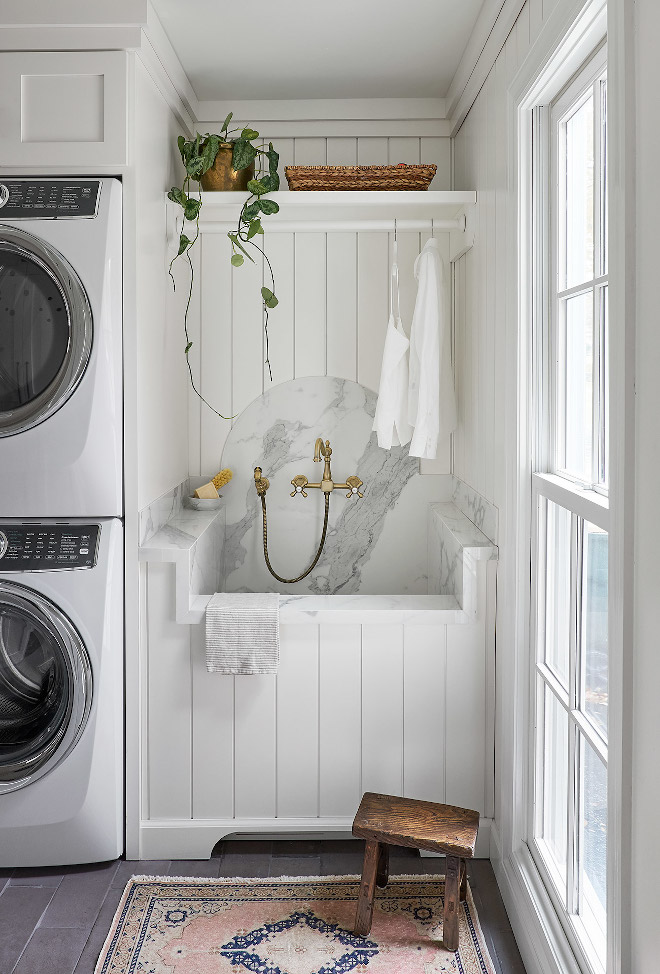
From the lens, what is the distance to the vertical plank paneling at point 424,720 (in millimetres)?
2367

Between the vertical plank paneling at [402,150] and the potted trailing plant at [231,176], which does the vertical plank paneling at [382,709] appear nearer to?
the potted trailing plant at [231,176]

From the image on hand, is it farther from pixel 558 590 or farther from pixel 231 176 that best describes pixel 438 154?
pixel 558 590

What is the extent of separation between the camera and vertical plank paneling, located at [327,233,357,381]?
3033mm

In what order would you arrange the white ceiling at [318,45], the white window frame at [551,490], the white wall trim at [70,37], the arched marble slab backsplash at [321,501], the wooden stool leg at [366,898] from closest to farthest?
the white window frame at [551,490] < the wooden stool leg at [366,898] < the white wall trim at [70,37] < the white ceiling at [318,45] < the arched marble slab backsplash at [321,501]

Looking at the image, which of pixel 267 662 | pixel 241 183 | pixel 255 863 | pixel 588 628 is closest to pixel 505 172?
pixel 241 183

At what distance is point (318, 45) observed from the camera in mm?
2525

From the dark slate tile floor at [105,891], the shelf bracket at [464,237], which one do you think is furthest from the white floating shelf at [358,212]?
the dark slate tile floor at [105,891]

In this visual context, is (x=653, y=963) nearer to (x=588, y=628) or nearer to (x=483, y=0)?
(x=588, y=628)

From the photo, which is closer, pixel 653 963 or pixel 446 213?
pixel 653 963

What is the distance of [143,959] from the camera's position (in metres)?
1.92

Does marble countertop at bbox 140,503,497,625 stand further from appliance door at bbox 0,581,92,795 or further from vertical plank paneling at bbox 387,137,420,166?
vertical plank paneling at bbox 387,137,420,166

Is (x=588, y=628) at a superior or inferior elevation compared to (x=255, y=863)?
superior

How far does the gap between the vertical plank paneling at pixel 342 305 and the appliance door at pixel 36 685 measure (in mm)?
1435

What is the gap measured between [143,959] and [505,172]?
2.23 m
